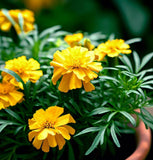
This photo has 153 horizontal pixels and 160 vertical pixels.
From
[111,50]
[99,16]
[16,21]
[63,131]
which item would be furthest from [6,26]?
[99,16]

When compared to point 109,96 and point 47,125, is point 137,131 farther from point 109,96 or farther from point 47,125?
point 47,125

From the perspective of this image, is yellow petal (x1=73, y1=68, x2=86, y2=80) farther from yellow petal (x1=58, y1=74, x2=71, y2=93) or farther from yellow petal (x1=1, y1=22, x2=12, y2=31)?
yellow petal (x1=1, y1=22, x2=12, y2=31)

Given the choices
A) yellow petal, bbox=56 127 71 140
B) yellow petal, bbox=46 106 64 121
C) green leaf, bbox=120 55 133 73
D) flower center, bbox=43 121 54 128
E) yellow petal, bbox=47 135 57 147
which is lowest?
yellow petal, bbox=47 135 57 147

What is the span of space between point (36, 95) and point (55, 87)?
0.23 ft

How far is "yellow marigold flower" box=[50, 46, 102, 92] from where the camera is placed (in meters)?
0.62

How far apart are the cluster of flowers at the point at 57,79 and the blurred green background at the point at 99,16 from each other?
806 millimetres

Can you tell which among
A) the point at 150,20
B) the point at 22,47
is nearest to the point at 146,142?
the point at 22,47

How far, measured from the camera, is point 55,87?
764 millimetres

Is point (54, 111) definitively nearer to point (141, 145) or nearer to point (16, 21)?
point (141, 145)

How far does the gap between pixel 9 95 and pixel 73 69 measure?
0.63 ft

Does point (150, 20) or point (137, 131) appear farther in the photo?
point (150, 20)

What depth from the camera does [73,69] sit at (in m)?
0.64

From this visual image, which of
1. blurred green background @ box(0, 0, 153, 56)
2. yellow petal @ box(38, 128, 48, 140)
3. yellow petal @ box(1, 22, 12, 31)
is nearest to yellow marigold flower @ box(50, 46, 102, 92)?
yellow petal @ box(38, 128, 48, 140)

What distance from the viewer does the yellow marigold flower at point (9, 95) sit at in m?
0.69
